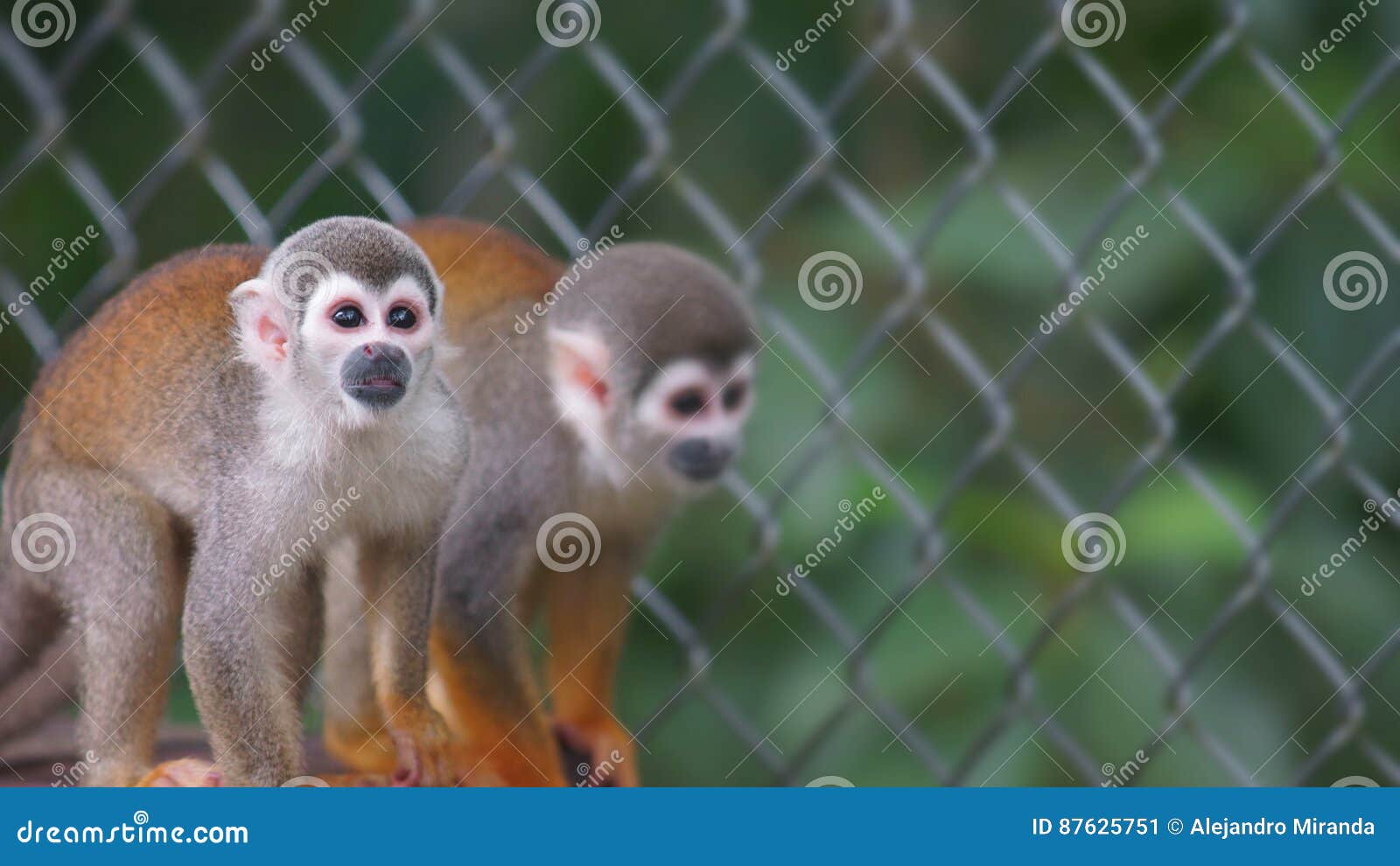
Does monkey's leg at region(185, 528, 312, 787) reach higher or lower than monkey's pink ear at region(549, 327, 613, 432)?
lower

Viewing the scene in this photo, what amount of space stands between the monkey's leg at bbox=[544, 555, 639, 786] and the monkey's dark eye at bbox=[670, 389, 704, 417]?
365 millimetres

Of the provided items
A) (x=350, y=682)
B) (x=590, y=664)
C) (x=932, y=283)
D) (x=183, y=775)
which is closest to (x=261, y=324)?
(x=183, y=775)

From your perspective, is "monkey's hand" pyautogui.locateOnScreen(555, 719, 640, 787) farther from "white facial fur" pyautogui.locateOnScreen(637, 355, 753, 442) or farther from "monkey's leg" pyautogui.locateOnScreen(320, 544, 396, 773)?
"white facial fur" pyautogui.locateOnScreen(637, 355, 753, 442)

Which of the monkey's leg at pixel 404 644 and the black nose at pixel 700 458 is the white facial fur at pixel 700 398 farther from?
the monkey's leg at pixel 404 644

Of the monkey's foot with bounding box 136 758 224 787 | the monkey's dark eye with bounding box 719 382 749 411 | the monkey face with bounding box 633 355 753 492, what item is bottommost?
the monkey's foot with bounding box 136 758 224 787

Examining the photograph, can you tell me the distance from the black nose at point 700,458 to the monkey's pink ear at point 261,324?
859 millimetres

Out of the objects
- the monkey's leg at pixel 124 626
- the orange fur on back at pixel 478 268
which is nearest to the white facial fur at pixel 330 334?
the monkey's leg at pixel 124 626

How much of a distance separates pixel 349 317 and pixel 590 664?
124 cm

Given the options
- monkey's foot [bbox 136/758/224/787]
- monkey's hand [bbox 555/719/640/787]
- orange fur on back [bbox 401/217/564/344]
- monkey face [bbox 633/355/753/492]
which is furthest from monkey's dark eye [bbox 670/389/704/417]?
monkey's foot [bbox 136/758/224/787]

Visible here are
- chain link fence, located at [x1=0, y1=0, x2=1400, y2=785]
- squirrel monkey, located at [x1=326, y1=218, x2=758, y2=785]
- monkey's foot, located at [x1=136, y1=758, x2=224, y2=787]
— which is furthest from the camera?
squirrel monkey, located at [x1=326, y1=218, x2=758, y2=785]

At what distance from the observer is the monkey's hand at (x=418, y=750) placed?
185 centimetres

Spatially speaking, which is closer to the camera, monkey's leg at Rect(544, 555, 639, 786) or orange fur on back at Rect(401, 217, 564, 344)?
orange fur on back at Rect(401, 217, 564, 344)

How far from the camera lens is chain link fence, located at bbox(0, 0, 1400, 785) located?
6.68ft

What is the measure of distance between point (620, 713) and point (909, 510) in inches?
29.8
